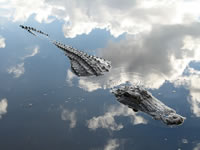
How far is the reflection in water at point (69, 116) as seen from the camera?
14234mm

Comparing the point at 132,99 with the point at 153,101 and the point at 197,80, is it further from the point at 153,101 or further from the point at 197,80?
the point at 197,80

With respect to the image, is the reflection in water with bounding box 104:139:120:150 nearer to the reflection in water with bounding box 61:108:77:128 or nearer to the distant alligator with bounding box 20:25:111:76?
the reflection in water with bounding box 61:108:77:128

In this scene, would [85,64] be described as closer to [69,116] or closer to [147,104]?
[69,116]

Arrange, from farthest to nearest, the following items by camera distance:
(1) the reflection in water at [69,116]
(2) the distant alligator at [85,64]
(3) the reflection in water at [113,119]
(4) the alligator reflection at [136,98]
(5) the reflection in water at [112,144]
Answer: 1. (2) the distant alligator at [85,64]
2. (1) the reflection in water at [69,116]
3. (4) the alligator reflection at [136,98]
4. (3) the reflection in water at [113,119]
5. (5) the reflection in water at [112,144]

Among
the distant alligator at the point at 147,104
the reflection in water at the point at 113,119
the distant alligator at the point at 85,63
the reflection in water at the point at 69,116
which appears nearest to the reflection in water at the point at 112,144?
the reflection in water at the point at 113,119

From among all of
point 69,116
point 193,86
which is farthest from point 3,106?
point 193,86

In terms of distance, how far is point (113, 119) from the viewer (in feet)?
47.4

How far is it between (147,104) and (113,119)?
2169 mm

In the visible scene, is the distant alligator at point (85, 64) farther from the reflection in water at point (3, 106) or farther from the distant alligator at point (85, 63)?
the reflection in water at point (3, 106)

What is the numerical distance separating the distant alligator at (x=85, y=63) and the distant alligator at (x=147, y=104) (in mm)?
4992

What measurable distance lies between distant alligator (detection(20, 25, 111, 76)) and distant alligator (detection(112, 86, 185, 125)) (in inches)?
197

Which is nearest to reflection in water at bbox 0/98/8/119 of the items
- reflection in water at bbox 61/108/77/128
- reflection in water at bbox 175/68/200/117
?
reflection in water at bbox 61/108/77/128

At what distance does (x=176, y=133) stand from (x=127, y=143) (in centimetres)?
248

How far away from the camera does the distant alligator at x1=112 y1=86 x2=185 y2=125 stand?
45.6ft
